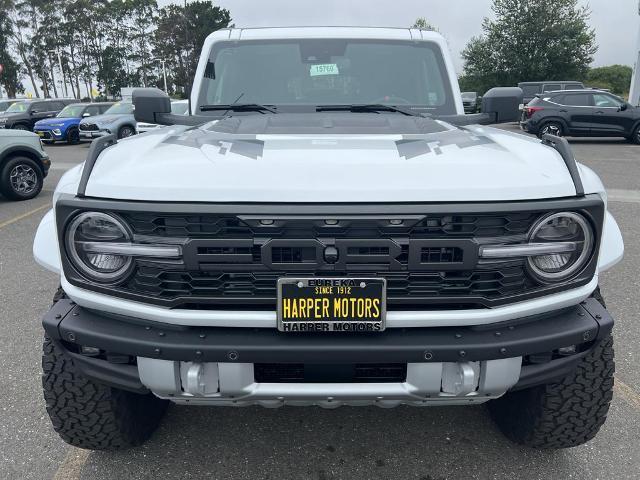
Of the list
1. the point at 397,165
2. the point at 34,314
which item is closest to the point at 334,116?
the point at 397,165

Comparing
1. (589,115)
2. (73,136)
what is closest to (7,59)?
(73,136)

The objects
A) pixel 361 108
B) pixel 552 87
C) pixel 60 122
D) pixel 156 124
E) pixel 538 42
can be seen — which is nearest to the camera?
pixel 361 108

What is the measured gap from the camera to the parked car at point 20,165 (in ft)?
27.1

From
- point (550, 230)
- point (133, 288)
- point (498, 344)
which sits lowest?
point (498, 344)

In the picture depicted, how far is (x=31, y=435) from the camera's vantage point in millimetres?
2596

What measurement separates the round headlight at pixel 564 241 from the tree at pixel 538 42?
1593 inches

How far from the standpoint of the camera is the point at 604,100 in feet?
52.8

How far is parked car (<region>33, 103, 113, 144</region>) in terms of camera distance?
17.9 meters

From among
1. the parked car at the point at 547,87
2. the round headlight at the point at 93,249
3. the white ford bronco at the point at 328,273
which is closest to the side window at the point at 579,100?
the parked car at the point at 547,87

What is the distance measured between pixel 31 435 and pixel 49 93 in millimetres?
78182

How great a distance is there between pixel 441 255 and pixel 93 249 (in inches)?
47.8

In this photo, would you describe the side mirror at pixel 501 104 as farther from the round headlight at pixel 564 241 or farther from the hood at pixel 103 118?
the hood at pixel 103 118

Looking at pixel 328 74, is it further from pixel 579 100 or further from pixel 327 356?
pixel 579 100

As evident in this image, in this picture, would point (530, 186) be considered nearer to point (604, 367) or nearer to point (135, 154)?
point (604, 367)
